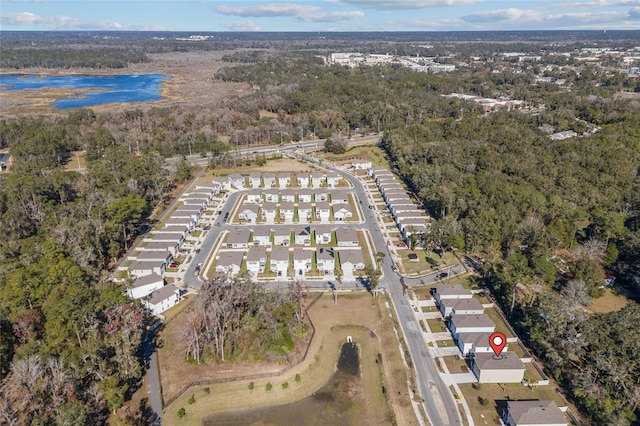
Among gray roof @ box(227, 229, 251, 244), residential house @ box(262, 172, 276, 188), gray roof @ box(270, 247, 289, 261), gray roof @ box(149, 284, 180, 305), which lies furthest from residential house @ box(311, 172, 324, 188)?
gray roof @ box(149, 284, 180, 305)

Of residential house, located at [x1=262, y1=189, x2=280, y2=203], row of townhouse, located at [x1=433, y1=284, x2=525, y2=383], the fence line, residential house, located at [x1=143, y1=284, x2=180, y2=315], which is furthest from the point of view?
residential house, located at [x1=262, y1=189, x2=280, y2=203]

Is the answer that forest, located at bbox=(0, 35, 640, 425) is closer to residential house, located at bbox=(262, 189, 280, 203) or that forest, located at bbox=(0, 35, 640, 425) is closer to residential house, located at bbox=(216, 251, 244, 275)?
residential house, located at bbox=(216, 251, 244, 275)

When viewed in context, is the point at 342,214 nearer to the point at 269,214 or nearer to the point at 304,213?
the point at 304,213

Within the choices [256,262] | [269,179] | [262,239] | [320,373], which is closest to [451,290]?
[320,373]

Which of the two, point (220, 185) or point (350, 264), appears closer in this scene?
point (350, 264)

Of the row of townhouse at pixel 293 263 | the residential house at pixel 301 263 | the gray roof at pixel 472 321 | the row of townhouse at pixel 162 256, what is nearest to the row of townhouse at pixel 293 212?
the row of townhouse at pixel 162 256

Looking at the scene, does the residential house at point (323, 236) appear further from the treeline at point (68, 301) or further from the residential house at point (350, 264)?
the treeline at point (68, 301)

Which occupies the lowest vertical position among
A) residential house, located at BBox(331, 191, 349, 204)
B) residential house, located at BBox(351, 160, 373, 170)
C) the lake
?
residential house, located at BBox(331, 191, 349, 204)
